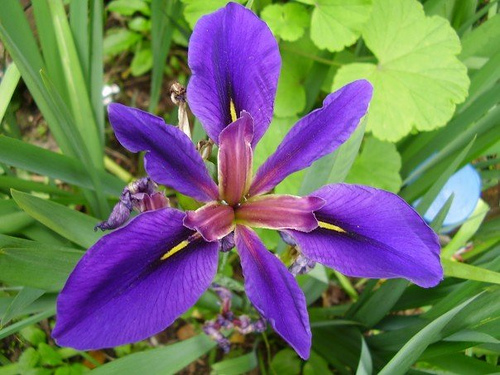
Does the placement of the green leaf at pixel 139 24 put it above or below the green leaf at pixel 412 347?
above

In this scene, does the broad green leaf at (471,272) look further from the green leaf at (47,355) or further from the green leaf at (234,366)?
the green leaf at (47,355)

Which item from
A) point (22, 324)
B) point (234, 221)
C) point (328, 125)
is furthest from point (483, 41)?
point (22, 324)

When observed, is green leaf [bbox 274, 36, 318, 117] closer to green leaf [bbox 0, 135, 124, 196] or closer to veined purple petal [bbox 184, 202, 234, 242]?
green leaf [bbox 0, 135, 124, 196]

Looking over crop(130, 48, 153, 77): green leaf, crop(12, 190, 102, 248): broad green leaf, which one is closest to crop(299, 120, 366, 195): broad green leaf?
crop(12, 190, 102, 248): broad green leaf

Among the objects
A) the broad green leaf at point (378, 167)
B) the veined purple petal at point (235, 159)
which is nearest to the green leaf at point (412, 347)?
the veined purple petal at point (235, 159)

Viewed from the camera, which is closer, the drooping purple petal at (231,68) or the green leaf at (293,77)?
the drooping purple petal at (231,68)
